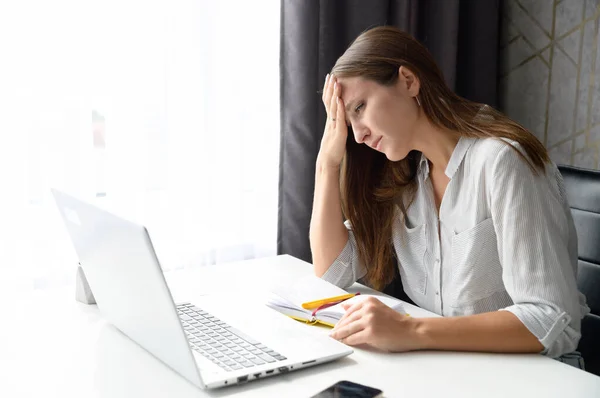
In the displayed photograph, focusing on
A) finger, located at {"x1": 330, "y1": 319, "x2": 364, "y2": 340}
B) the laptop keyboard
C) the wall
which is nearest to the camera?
the laptop keyboard

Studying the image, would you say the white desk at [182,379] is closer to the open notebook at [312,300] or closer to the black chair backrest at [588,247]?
the open notebook at [312,300]

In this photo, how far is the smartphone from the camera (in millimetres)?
956

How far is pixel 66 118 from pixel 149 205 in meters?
0.32

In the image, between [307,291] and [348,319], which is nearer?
[348,319]

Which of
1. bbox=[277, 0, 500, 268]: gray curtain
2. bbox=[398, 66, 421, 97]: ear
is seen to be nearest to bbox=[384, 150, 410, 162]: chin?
bbox=[398, 66, 421, 97]: ear

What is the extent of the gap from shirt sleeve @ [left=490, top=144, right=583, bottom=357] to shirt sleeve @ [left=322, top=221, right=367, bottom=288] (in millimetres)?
391

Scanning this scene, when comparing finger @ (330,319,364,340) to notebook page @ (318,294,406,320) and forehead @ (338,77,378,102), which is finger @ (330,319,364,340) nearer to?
notebook page @ (318,294,406,320)

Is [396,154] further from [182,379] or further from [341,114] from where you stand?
[182,379]

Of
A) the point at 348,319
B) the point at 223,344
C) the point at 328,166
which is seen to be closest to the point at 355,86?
the point at 328,166

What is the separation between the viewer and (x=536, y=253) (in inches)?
48.0

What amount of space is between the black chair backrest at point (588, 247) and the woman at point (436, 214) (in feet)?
0.35

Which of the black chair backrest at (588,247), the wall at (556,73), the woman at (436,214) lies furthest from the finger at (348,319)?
the wall at (556,73)

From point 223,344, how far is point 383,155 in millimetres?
703

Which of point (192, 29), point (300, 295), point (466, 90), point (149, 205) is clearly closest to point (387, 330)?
point (300, 295)
